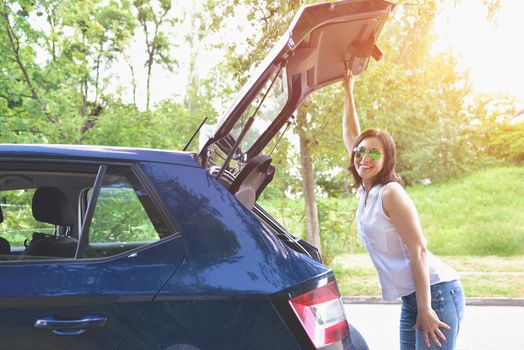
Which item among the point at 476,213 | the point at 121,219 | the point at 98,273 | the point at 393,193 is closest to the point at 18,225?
the point at 121,219

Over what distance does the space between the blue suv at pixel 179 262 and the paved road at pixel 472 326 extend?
4075 millimetres

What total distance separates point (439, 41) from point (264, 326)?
1037cm

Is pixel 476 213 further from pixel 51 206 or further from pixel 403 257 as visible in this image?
pixel 51 206

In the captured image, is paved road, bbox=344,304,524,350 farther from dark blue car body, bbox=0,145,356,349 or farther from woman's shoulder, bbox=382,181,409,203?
dark blue car body, bbox=0,145,356,349

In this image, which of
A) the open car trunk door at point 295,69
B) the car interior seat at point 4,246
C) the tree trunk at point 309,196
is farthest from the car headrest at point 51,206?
the tree trunk at point 309,196

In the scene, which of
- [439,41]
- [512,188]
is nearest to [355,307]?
[439,41]

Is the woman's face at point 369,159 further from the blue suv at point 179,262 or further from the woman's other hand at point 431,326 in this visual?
the woman's other hand at point 431,326

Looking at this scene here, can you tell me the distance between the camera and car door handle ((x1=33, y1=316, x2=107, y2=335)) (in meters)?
1.66

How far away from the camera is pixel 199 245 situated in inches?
70.6

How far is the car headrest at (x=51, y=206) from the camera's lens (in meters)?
2.49

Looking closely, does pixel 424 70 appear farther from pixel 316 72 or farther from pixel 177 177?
pixel 177 177

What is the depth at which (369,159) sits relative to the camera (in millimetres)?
2375

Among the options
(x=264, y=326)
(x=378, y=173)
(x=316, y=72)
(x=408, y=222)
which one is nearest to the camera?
(x=264, y=326)

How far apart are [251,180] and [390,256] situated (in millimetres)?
677
